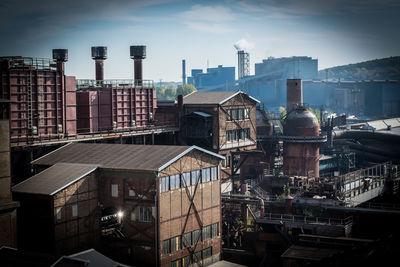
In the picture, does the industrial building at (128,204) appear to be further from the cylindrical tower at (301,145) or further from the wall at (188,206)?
the cylindrical tower at (301,145)

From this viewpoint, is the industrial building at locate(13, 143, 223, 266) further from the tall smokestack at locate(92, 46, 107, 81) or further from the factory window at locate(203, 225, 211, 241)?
the tall smokestack at locate(92, 46, 107, 81)

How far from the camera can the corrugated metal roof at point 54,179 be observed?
3616 cm

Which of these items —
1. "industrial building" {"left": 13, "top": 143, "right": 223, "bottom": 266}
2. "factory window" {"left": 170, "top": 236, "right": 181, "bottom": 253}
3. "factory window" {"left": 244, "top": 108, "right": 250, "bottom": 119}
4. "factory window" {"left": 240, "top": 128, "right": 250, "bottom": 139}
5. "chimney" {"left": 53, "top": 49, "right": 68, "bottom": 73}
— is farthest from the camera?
"factory window" {"left": 244, "top": 108, "right": 250, "bottom": 119}

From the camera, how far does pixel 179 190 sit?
128ft

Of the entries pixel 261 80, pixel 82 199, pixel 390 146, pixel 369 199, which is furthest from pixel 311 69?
pixel 82 199

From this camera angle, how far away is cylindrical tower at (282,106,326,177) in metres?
65.9

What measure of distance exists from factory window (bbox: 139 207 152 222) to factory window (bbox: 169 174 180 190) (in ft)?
6.86

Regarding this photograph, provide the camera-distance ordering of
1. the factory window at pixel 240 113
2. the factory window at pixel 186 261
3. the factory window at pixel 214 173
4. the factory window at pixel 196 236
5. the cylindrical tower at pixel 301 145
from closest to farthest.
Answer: the factory window at pixel 186 261 → the factory window at pixel 196 236 → the factory window at pixel 214 173 → the factory window at pixel 240 113 → the cylindrical tower at pixel 301 145

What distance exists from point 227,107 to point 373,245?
3238 cm

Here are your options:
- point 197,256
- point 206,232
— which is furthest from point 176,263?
point 206,232

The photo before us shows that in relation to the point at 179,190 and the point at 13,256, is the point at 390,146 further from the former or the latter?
the point at 13,256

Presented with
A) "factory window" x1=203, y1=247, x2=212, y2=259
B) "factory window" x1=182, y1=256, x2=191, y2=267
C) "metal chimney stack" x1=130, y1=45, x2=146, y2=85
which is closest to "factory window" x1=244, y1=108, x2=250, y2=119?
"metal chimney stack" x1=130, y1=45, x2=146, y2=85

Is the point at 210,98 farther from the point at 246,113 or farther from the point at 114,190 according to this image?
the point at 114,190

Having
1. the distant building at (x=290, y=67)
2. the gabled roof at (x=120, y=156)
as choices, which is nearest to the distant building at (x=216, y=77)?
the distant building at (x=290, y=67)
